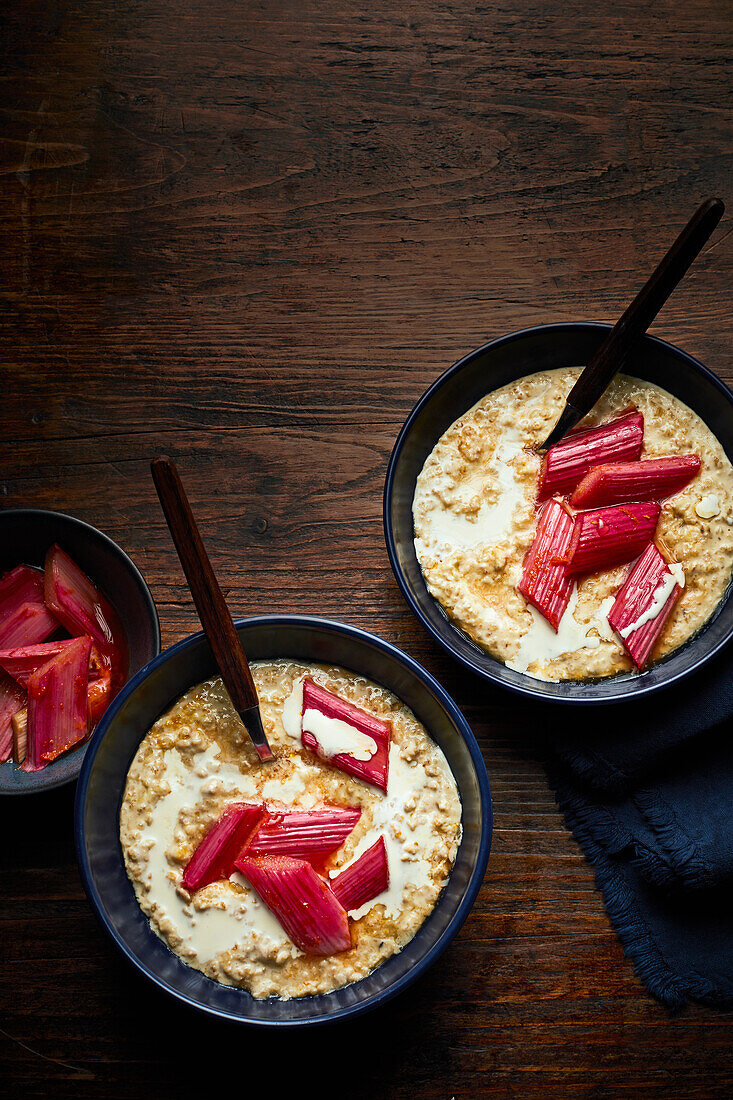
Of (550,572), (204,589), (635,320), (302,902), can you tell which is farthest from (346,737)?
(635,320)

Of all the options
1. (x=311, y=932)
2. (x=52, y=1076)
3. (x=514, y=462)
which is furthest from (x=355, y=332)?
(x=52, y=1076)

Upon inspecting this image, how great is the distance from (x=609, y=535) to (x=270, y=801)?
3.28 feet

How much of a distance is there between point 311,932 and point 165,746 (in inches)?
20.4

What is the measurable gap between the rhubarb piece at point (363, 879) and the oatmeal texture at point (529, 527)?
0.54 meters

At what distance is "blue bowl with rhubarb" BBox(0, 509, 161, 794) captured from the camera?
2.00 meters

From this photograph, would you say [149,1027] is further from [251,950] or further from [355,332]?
[355,332]

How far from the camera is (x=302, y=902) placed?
1.82 metres

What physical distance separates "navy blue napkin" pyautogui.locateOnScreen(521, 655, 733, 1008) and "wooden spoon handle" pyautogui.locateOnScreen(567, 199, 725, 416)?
0.75 meters

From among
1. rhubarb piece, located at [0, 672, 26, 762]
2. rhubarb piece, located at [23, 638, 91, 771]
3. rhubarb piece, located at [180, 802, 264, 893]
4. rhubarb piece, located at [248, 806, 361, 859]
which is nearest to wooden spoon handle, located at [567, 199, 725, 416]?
Answer: rhubarb piece, located at [248, 806, 361, 859]

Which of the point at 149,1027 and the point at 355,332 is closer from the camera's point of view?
the point at 149,1027

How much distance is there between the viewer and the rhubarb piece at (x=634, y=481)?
2.04 metres

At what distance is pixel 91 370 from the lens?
7.46 feet

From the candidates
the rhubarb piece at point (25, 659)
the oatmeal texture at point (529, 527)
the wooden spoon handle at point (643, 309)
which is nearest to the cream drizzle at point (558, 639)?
the oatmeal texture at point (529, 527)

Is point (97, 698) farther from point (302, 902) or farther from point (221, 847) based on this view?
point (302, 902)
